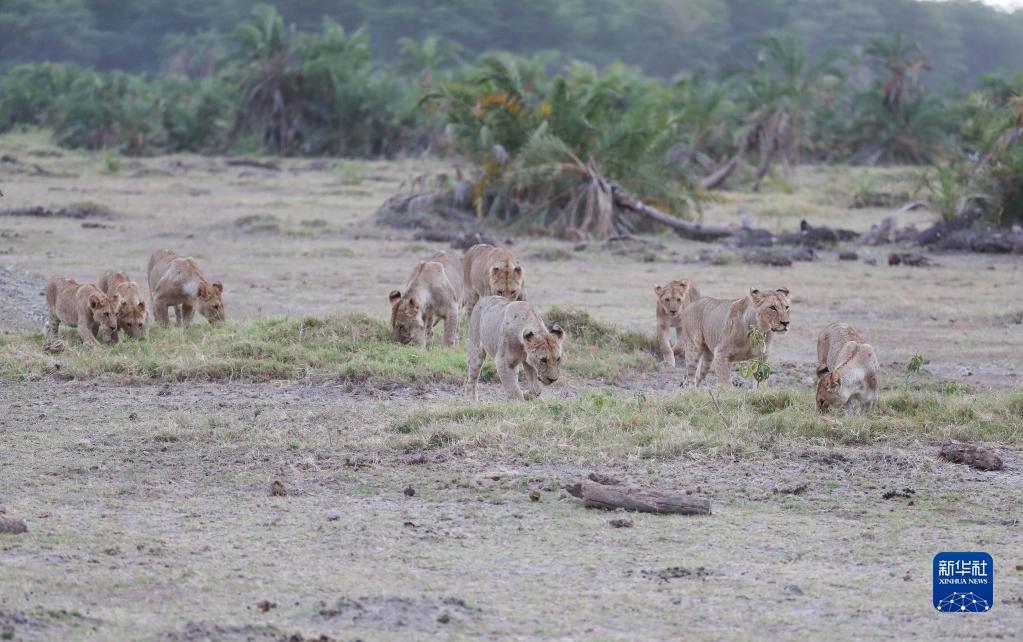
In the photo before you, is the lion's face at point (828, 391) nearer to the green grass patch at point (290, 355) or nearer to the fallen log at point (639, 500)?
the fallen log at point (639, 500)

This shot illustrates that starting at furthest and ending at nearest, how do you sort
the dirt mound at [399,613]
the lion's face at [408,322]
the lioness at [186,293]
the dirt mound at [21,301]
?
the dirt mound at [21,301] < the lioness at [186,293] < the lion's face at [408,322] < the dirt mound at [399,613]

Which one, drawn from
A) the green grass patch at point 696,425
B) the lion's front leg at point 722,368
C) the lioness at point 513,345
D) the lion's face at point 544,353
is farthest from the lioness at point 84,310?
the lion's front leg at point 722,368

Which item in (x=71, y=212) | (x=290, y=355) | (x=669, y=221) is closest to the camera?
(x=290, y=355)

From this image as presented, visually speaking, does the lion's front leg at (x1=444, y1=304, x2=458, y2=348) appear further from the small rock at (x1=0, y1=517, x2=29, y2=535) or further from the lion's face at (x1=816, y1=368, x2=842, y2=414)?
the small rock at (x1=0, y1=517, x2=29, y2=535)

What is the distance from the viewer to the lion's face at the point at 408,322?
13.4 meters

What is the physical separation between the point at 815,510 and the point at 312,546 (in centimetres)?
270

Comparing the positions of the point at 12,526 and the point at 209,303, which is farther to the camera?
the point at 209,303

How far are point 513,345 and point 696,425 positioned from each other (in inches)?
60.8

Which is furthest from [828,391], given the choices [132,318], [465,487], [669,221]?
[669,221]

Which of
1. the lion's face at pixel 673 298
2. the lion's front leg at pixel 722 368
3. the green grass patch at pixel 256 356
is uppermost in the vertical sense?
the lion's face at pixel 673 298

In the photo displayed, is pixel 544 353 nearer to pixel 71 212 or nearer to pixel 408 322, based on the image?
pixel 408 322

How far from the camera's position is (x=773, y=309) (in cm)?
1157

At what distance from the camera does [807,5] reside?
325ft

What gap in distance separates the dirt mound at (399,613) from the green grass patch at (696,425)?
9.45 ft
